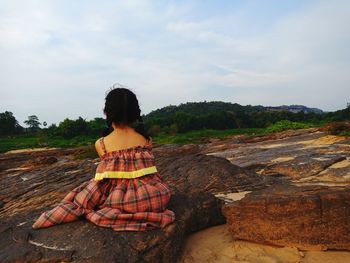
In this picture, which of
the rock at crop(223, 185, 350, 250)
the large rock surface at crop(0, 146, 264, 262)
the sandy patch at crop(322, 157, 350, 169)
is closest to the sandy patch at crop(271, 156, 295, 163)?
the sandy patch at crop(322, 157, 350, 169)

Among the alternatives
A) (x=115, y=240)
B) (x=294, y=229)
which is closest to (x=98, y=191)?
(x=115, y=240)

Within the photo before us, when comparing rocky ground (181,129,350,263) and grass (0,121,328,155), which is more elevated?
grass (0,121,328,155)

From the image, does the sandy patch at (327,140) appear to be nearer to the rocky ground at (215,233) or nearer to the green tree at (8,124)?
the rocky ground at (215,233)

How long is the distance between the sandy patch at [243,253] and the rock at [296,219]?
7 centimetres

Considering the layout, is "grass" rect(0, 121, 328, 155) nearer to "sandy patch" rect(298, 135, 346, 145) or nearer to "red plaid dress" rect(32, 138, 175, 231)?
"sandy patch" rect(298, 135, 346, 145)

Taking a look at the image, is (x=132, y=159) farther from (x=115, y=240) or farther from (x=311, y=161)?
(x=311, y=161)

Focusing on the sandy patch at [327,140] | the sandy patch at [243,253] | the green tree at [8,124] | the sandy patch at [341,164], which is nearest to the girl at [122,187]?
the sandy patch at [243,253]

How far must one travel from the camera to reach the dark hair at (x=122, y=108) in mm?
3803

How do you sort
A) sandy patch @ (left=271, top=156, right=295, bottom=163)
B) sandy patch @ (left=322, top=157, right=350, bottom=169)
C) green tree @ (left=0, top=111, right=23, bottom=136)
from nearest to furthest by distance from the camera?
sandy patch @ (left=322, top=157, right=350, bottom=169) → sandy patch @ (left=271, top=156, right=295, bottom=163) → green tree @ (left=0, top=111, right=23, bottom=136)

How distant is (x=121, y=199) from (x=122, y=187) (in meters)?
0.15

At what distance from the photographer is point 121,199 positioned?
372 cm

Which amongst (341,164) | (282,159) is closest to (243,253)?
(341,164)

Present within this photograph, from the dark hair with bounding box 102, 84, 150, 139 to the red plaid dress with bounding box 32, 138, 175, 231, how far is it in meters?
0.29

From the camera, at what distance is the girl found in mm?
3689
